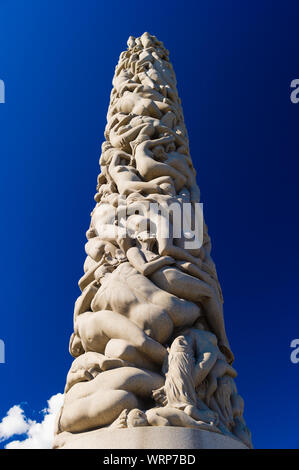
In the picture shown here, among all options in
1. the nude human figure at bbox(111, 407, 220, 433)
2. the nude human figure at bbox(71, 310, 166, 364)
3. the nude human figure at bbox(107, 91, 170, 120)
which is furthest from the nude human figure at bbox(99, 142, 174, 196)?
the nude human figure at bbox(111, 407, 220, 433)

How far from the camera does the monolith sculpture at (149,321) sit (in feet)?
11.5

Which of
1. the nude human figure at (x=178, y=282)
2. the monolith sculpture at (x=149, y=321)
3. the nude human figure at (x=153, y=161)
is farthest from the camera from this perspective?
the nude human figure at (x=153, y=161)

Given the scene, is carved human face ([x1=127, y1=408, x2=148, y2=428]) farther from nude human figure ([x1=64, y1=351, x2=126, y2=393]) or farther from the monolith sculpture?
nude human figure ([x1=64, y1=351, x2=126, y2=393])

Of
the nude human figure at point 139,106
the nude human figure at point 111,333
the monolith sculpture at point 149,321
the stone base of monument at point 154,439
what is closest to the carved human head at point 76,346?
the monolith sculpture at point 149,321

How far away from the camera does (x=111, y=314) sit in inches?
171

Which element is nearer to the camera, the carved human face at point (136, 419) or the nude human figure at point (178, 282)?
the carved human face at point (136, 419)

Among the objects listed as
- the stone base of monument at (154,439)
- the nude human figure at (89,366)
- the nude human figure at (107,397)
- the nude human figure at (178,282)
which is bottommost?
the stone base of monument at (154,439)

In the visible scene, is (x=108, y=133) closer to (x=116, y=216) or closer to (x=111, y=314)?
(x=116, y=216)

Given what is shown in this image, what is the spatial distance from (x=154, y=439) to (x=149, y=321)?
1.17 meters

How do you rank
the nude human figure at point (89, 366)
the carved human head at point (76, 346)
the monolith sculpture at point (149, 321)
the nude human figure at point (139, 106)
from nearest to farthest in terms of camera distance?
the monolith sculpture at point (149, 321)
the nude human figure at point (89, 366)
the carved human head at point (76, 346)
the nude human figure at point (139, 106)

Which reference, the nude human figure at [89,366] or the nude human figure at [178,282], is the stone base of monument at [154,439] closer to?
the nude human figure at [89,366]

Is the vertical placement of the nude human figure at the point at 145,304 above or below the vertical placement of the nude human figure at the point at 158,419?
above

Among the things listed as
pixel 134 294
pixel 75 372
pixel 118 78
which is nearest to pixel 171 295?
pixel 134 294

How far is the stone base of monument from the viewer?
3.14 m
